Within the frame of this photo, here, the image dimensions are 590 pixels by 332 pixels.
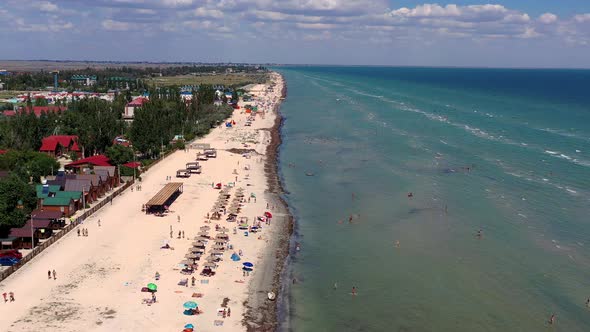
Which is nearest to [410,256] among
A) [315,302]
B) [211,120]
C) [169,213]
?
[315,302]

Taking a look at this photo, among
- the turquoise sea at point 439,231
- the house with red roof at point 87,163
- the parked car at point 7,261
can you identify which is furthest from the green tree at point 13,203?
the turquoise sea at point 439,231

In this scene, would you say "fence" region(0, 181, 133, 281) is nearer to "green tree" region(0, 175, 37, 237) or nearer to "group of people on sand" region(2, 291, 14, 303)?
"green tree" region(0, 175, 37, 237)

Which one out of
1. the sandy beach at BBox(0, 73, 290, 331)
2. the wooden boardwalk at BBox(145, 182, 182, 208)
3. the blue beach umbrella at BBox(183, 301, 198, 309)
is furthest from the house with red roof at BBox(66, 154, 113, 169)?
the blue beach umbrella at BBox(183, 301, 198, 309)

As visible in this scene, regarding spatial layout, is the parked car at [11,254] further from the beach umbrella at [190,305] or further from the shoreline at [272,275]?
the shoreline at [272,275]

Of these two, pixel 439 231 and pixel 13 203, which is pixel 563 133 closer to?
pixel 439 231

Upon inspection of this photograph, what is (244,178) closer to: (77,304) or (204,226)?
(204,226)
